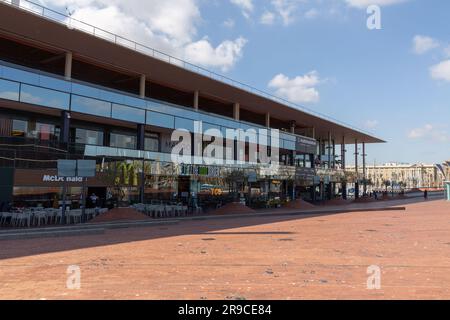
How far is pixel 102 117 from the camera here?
1270 inches

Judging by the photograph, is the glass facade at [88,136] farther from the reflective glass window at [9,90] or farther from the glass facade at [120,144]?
the reflective glass window at [9,90]

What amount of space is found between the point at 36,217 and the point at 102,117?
11830 millimetres

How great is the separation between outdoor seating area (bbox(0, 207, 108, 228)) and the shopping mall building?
3.38 m

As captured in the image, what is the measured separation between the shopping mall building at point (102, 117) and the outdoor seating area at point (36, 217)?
3.38 metres

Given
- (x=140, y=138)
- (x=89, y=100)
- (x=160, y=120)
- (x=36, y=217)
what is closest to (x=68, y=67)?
(x=89, y=100)

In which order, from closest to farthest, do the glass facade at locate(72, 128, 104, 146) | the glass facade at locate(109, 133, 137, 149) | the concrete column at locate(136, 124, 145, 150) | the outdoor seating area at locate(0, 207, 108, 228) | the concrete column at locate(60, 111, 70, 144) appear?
the outdoor seating area at locate(0, 207, 108, 228) → the concrete column at locate(60, 111, 70, 144) → the concrete column at locate(136, 124, 145, 150) → the glass facade at locate(72, 128, 104, 146) → the glass facade at locate(109, 133, 137, 149)

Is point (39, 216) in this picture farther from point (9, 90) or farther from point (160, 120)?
point (160, 120)

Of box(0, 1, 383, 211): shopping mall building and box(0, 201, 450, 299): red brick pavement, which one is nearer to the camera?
box(0, 201, 450, 299): red brick pavement

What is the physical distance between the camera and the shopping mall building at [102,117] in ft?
87.4

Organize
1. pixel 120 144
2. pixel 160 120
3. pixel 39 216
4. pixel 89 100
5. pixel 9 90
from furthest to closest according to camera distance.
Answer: pixel 120 144 → pixel 160 120 → pixel 89 100 → pixel 9 90 → pixel 39 216

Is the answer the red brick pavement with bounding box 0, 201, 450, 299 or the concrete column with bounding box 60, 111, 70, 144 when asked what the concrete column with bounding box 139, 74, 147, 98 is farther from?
the red brick pavement with bounding box 0, 201, 450, 299

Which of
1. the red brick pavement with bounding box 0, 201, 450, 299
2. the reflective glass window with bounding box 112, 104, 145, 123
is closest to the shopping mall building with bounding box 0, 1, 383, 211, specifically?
the reflective glass window with bounding box 112, 104, 145, 123

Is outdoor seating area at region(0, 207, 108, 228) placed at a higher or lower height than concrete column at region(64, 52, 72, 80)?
lower

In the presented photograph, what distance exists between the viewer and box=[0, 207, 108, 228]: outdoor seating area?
21.5m
